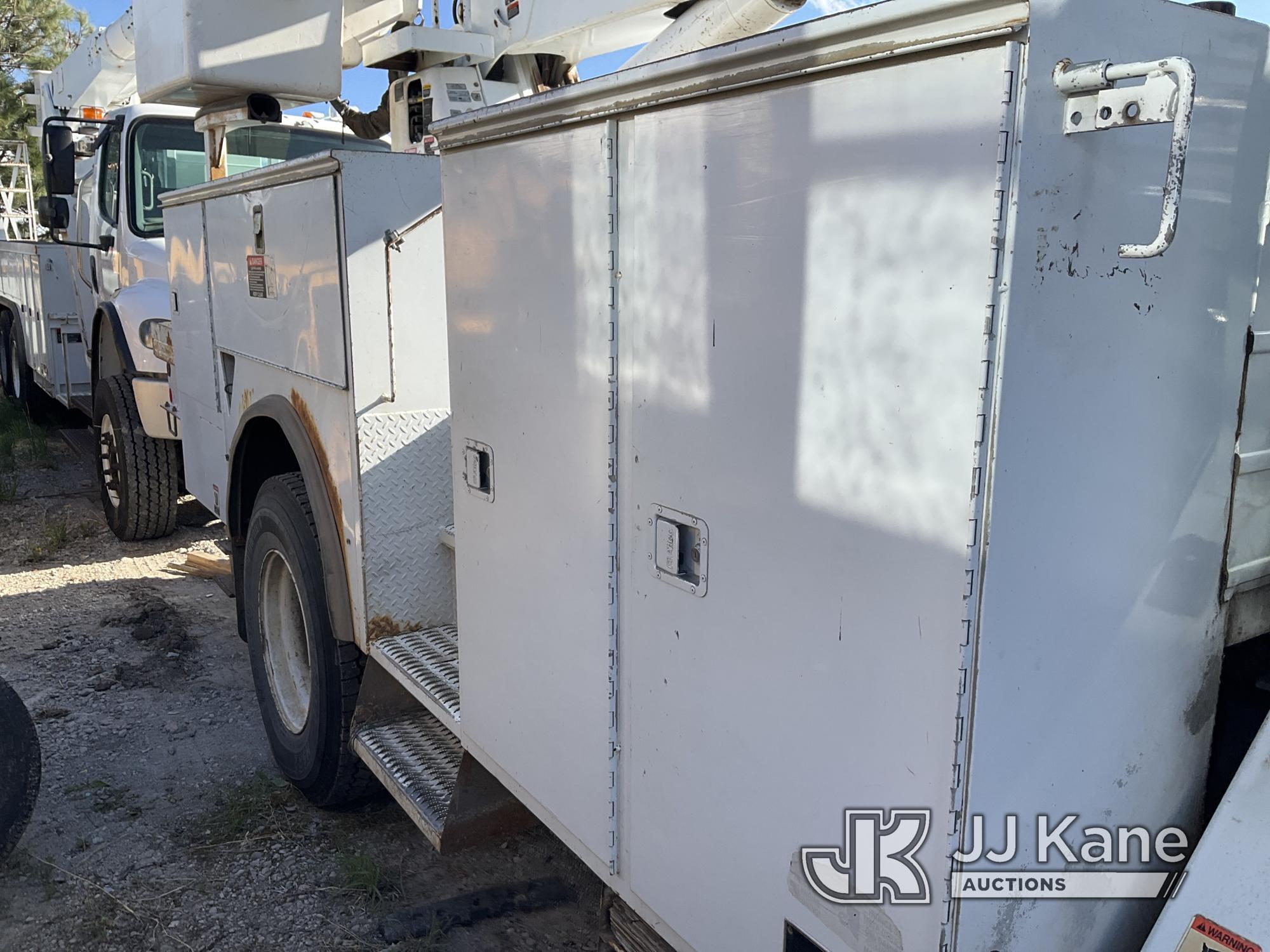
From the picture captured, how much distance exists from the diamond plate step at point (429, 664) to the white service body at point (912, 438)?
2.86 ft

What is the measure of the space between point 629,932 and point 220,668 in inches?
127

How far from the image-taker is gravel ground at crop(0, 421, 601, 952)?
2885mm

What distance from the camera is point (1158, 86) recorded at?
1.08 meters

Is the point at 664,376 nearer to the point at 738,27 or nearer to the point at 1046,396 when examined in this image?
the point at 1046,396

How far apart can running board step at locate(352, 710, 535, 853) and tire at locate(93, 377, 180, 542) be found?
151 inches

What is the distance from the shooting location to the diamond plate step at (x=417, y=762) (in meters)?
2.67

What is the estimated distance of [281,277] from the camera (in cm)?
319

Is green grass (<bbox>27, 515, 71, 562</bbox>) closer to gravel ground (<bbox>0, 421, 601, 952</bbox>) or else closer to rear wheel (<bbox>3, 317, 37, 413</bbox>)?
gravel ground (<bbox>0, 421, 601, 952</bbox>)

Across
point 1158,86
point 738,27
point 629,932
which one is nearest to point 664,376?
point 1158,86

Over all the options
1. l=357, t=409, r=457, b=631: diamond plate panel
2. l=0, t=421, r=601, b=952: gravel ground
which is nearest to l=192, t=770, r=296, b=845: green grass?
l=0, t=421, r=601, b=952: gravel ground

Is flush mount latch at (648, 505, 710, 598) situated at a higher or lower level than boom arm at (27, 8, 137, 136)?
lower

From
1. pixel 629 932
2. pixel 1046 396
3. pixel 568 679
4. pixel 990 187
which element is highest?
pixel 990 187

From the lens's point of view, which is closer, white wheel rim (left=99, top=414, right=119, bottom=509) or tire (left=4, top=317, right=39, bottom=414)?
white wheel rim (left=99, top=414, right=119, bottom=509)

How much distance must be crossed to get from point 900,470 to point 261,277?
2.65m
